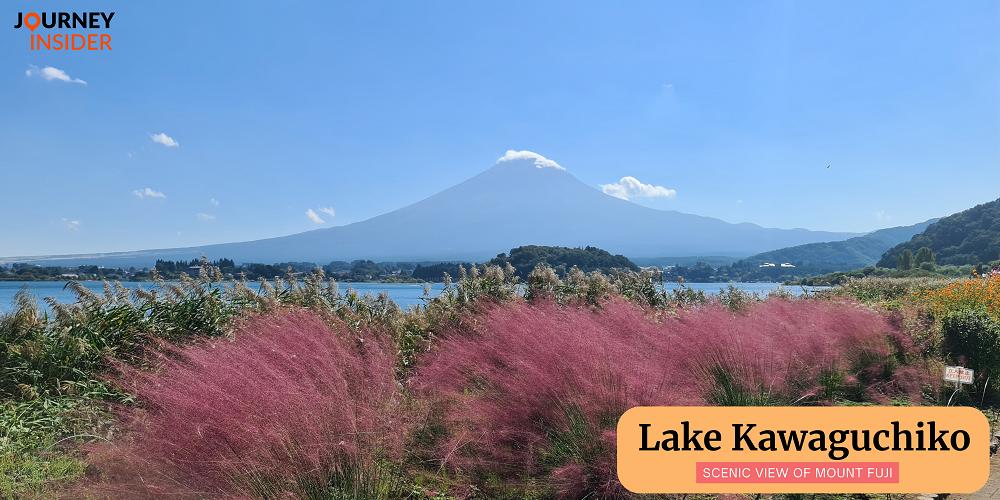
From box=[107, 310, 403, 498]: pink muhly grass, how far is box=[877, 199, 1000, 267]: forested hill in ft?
118

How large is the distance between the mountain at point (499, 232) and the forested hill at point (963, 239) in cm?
4851

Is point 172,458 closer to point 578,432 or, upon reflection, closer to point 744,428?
point 578,432

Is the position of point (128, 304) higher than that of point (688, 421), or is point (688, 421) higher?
point (128, 304)

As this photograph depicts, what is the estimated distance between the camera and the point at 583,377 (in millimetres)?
3439

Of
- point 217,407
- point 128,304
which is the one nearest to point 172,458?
point 217,407

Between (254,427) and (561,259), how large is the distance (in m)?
9.79

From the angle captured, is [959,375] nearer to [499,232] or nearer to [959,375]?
[959,375]

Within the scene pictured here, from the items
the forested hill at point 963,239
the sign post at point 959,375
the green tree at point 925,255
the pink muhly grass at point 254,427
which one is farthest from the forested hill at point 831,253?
the pink muhly grass at point 254,427

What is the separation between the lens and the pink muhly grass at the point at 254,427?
2.40 m

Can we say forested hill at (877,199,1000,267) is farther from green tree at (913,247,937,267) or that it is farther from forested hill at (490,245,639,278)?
forested hill at (490,245,639,278)

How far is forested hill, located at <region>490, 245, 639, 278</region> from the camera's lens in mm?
9867

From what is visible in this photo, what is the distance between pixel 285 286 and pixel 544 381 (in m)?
4.33

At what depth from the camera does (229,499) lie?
7.49ft

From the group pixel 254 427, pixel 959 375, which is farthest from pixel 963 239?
pixel 254 427
